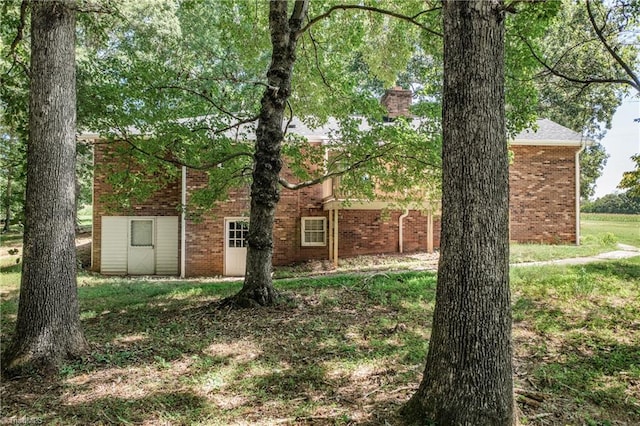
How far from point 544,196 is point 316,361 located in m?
14.1

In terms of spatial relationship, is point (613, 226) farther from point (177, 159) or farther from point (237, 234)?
point (177, 159)

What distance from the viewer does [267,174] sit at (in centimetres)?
692

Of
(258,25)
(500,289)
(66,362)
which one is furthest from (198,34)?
(500,289)

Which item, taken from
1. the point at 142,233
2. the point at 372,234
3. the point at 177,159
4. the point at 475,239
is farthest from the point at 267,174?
the point at 142,233

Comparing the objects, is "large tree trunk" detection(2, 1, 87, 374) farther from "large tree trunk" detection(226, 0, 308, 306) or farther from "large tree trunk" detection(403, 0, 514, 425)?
"large tree trunk" detection(403, 0, 514, 425)

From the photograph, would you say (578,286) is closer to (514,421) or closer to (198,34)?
(514,421)

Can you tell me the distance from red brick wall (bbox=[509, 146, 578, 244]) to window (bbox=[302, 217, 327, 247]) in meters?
7.09

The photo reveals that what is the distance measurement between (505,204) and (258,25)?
8.95 metres

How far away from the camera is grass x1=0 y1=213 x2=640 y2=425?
134 inches

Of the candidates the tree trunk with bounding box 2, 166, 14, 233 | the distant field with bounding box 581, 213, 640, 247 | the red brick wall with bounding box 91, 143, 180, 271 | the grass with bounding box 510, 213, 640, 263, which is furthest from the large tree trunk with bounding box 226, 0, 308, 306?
the distant field with bounding box 581, 213, 640, 247

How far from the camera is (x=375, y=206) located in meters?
14.9

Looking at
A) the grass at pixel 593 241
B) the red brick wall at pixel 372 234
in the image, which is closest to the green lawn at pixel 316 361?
the grass at pixel 593 241

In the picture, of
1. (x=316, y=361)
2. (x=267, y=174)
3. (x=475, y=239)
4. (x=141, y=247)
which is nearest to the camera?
(x=475, y=239)

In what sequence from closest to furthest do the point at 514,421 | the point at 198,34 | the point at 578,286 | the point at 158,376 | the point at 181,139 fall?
the point at 514,421 → the point at 158,376 → the point at 578,286 → the point at 181,139 → the point at 198,34
